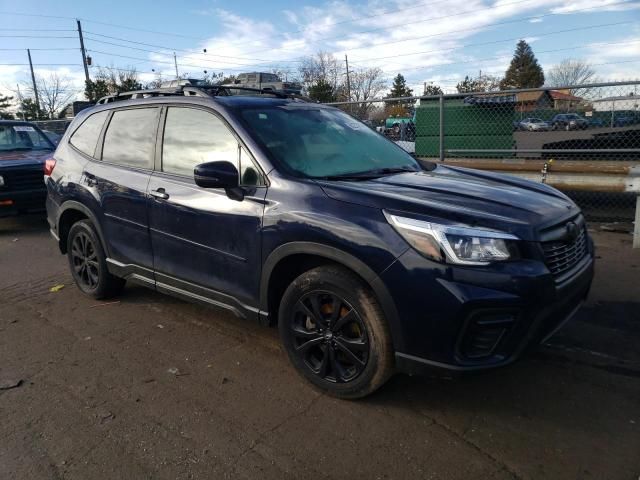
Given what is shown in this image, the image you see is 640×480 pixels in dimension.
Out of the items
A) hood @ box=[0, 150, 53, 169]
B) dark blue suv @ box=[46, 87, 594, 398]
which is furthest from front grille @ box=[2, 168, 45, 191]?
dark blue suv @ box=[46, 87, 594, 398]

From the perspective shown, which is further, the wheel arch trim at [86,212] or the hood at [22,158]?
the hood at [22,158]

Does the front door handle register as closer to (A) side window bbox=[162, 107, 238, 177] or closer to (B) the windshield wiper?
(A) side window bbox=[162, 107, 238, 177]

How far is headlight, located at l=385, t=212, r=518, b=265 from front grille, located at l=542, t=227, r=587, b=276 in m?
0.27

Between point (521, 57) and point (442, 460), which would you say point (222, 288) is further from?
point (521, 57)

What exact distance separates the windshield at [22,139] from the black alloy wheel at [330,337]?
8.38 m

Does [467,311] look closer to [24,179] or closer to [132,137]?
[132,137]

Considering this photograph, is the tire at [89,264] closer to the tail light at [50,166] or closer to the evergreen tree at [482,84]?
the tail light at [50,166]

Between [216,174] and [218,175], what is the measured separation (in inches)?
0.5

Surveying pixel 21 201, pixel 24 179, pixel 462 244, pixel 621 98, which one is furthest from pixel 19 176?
pixel 621 98

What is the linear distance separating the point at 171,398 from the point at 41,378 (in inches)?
39.8

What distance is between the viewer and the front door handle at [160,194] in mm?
3766

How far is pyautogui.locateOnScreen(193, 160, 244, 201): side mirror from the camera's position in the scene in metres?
3.18

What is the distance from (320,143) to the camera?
3.66 m

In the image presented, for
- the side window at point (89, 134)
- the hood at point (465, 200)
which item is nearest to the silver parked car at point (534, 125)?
the hood at point (465, 200)
